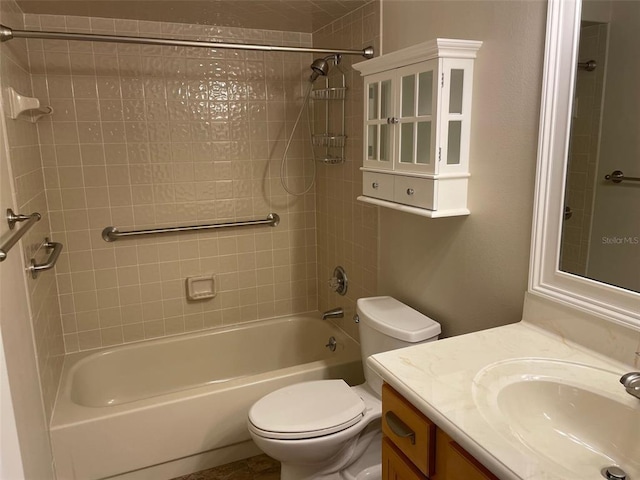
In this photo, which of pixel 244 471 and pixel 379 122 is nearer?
pixel 379 122

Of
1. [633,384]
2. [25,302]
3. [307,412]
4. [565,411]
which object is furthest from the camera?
[307,412]

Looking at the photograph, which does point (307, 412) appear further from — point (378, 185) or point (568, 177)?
point (568, 177)

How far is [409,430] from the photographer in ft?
3.70

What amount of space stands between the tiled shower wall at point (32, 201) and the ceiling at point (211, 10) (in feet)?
0.74

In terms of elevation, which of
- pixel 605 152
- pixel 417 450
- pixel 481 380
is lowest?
pixel 417 450

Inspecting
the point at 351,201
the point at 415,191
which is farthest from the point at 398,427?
the point at 351,201

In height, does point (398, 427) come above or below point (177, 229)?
below

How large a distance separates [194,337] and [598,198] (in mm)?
2170

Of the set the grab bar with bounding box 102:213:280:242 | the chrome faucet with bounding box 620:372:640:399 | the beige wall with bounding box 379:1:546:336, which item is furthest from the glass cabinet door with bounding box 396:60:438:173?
the grab bar with bounding box 102:213:280:242

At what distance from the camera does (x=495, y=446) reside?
0.88 m

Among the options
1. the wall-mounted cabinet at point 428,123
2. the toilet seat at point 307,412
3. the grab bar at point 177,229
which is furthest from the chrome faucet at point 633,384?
the grab bar at point 177,229

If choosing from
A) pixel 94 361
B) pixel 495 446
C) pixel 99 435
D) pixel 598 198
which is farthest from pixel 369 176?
pixel 94 361

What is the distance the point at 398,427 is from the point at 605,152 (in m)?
0.86

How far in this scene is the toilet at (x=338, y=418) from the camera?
5.48 ft
